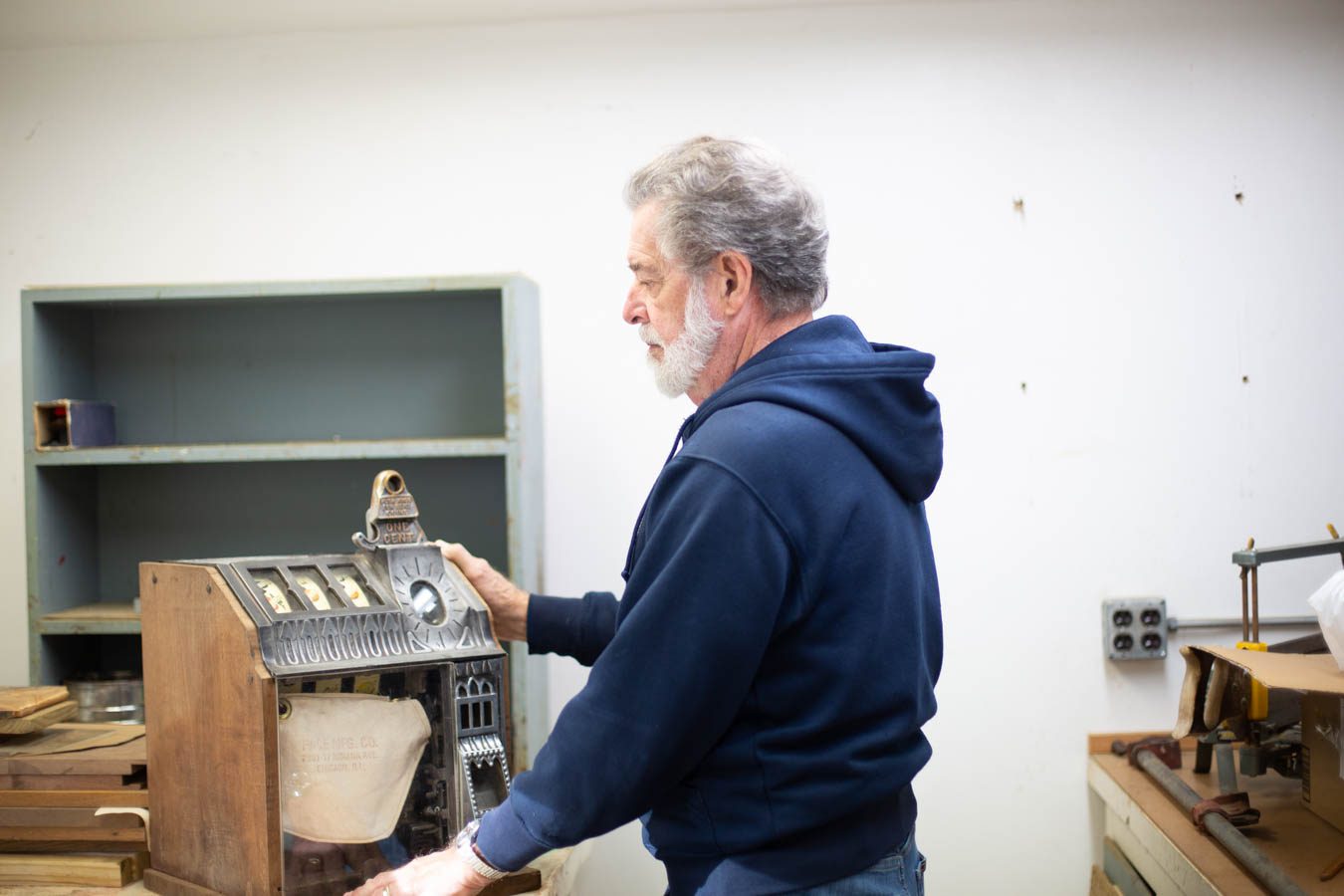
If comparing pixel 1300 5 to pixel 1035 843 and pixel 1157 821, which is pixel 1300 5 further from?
pixel 1035 843

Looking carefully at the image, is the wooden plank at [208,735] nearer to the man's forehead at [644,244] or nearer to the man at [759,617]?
the man at [759,617]

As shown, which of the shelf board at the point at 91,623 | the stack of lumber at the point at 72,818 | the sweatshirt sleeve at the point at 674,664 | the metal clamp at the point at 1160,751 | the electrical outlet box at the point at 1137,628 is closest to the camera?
the sweatshirt sleeve at the point at 674,664

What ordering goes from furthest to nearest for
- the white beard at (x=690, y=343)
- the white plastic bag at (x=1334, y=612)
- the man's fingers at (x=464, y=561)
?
the man's fingers at (x=464, y=561) < the white plastic bag at (x=1334, y=612) < the white beard at (x=690, y=343)

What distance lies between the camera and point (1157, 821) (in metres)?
1.95

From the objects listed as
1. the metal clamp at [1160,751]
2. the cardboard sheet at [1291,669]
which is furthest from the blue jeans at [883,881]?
the metal clamp at [1160,751]

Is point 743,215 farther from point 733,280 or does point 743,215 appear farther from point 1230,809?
point 1230,809

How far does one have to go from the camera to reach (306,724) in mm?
1405

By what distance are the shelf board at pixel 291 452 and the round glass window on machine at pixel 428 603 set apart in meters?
0.64

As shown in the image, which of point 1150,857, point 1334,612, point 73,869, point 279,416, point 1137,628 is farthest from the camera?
point 279,416

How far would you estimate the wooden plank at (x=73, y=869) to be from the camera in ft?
5.14

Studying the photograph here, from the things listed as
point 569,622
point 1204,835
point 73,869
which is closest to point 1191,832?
point 1204,835

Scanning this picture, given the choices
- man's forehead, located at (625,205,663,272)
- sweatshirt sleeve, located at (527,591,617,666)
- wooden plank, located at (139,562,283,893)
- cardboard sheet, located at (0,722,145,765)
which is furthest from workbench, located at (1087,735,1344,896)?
cardboard sheet, located at (0,722,145,765)

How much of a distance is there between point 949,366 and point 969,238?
282 mm

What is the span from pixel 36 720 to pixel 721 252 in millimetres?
1360
